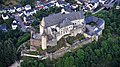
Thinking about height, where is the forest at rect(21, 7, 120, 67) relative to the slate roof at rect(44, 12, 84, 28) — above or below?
below

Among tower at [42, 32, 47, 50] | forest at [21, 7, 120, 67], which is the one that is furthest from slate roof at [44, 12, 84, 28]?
forest at [21, 7, 120, 67]

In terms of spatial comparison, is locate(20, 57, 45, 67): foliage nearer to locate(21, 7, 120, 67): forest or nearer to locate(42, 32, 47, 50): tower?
locate(21, 7, 120, 67): forest

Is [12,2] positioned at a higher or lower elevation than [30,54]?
higher

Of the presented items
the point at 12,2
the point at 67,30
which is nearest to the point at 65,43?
the point at 67,30

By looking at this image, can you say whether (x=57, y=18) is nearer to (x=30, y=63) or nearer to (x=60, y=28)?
(x=60, y=28)

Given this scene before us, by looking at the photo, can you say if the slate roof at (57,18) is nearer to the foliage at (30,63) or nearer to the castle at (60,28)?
the castle at (60,28)

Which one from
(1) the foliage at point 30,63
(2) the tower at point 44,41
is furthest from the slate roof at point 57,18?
(1) the foliage at point 30,63

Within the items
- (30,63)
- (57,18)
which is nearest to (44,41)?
(30,63)

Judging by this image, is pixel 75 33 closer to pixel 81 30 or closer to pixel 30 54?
pixel 81 30

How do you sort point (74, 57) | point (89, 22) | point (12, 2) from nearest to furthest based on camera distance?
point (74, 57) < point (89, 22) < point (12, 2)
